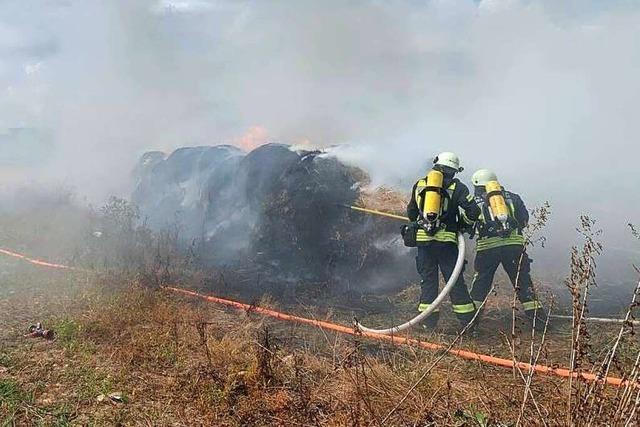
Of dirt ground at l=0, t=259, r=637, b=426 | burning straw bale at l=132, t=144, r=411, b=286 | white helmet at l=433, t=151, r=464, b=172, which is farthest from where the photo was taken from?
burning straw bale at l=132, t=144, r=411, b=286

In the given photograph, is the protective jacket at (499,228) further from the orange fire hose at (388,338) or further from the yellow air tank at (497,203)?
the orange fire hose at (388,338)

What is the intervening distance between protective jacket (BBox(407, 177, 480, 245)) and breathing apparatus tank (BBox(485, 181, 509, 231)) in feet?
0.67

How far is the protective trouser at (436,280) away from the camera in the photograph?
18.7 ft

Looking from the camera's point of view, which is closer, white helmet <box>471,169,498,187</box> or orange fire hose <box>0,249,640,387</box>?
orange fire hose <box>0,249,640,387</box>

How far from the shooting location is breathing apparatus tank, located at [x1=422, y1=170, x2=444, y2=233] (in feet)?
18.9

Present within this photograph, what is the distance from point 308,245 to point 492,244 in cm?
323

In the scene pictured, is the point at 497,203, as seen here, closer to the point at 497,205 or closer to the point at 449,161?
the point at 497,205

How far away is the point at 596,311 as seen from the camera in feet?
21.3

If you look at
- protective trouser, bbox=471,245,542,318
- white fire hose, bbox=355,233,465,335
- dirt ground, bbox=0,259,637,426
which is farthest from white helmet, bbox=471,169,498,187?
dirt ground, bbox=0,259,637,426

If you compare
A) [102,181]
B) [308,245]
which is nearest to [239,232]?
[308,245]

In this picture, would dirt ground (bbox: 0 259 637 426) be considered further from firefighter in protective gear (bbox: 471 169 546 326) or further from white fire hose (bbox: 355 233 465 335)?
firefighter in protective gear (bbox: 471 169 546 326)

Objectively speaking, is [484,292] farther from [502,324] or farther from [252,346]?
[252,346]

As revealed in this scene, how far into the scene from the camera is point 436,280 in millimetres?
5887

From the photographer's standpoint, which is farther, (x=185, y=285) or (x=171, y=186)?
(x=171, y=186)
